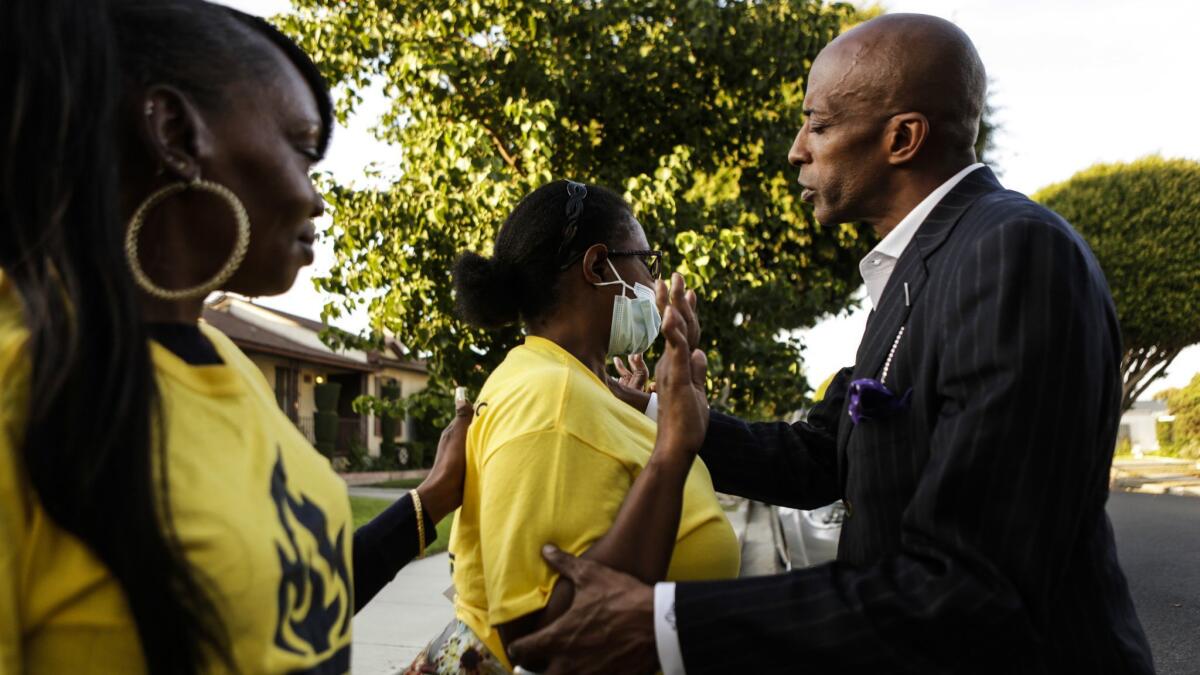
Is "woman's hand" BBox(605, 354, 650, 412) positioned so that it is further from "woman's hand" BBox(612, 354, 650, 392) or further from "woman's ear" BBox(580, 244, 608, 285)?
"woman's ear" BBox(580, 244, 608, 285)

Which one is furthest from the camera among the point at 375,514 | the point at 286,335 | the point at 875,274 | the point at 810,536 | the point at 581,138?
the point at 286,335

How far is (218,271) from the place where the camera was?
4.24 feet

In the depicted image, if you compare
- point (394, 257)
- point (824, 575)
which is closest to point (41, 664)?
point (824, 575)

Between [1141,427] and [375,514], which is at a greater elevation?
[375,514]

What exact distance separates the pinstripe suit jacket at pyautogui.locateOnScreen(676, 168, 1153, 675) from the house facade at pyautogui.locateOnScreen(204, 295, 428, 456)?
76.6 ft

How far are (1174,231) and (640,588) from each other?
1132 inches

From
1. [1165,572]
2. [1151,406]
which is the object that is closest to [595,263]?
[1165,572]

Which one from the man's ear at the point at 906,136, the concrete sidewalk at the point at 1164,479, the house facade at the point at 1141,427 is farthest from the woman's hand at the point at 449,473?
the house facade at the point at 1141,427

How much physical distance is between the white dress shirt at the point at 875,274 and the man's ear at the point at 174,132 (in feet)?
3.44

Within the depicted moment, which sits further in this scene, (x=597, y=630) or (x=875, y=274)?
(x=875, y=274)

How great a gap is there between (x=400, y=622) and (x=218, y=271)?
5.99 meters

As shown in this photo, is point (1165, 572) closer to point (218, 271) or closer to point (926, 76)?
point (926, 76)

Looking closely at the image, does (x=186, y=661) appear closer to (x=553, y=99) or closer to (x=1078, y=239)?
(x=1078, y=239)

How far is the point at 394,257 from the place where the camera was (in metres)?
8.34
